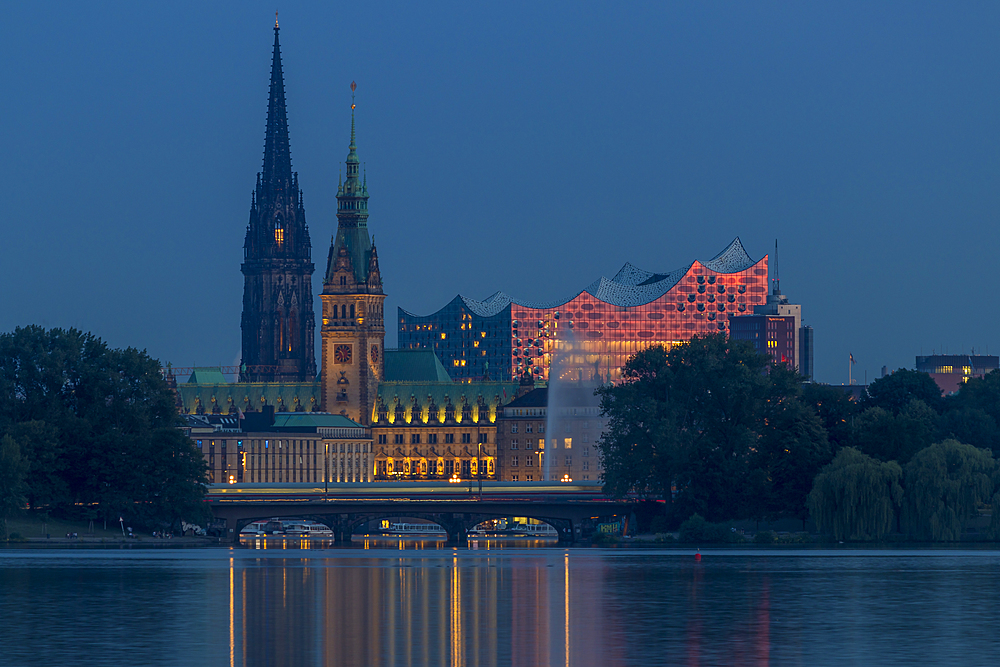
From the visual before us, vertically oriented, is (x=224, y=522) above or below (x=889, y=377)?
below

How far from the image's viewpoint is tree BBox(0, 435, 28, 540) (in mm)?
134000

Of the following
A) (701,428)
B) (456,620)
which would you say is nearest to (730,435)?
(701,428)

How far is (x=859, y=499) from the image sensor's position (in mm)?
127062

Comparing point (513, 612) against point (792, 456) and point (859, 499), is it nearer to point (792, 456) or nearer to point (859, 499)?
point (859, 499)

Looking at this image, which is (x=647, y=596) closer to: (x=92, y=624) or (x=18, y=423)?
(x=92, y=624)

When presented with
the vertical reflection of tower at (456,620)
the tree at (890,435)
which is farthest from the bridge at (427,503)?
the vertical reflection of tower at (456,620)

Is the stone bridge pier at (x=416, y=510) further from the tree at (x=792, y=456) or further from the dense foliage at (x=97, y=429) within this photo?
the tree at (x=792, y=456)

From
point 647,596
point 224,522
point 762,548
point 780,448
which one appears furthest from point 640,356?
point 647,596

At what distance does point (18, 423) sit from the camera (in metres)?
142

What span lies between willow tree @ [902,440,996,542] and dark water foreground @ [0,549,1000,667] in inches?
577

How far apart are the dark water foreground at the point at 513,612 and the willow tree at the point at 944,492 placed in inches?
577

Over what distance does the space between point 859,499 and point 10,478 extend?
59121 mm

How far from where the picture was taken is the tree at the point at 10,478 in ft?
440

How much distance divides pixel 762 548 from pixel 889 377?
208ft
